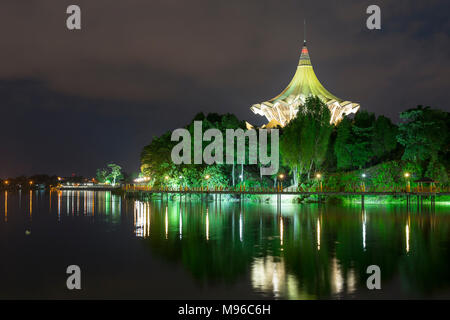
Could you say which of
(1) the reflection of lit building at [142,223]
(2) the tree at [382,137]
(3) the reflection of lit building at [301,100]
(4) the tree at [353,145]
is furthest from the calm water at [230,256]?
(3) the reflection of lit building at [301,100]

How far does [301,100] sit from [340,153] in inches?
502

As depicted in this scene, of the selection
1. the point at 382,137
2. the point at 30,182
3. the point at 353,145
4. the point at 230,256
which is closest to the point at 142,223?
Answer: the point at 230,256

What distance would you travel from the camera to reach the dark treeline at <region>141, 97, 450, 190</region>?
43000mm

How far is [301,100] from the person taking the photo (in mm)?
57969

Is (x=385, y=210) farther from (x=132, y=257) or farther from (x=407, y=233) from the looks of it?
(x=132, y=257)

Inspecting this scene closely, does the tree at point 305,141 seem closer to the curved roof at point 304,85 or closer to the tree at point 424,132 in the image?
the tree at point 424,132

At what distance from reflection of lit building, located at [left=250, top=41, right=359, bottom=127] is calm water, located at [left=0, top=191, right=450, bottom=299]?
27.6 meters

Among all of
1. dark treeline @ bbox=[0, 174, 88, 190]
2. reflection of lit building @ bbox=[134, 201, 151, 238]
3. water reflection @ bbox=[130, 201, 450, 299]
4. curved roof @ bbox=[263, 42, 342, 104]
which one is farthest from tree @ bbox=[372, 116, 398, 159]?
dark treeline @ bbox=[0, 174, 88, 190]

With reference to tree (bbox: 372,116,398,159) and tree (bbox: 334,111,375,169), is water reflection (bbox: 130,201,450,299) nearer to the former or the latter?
tree (bbox: 334,111,375,169)

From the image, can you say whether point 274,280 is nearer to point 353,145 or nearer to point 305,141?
point 305,141

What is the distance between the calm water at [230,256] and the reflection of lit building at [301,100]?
90.6ft

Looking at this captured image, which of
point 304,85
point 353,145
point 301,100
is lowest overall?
point 353,145
